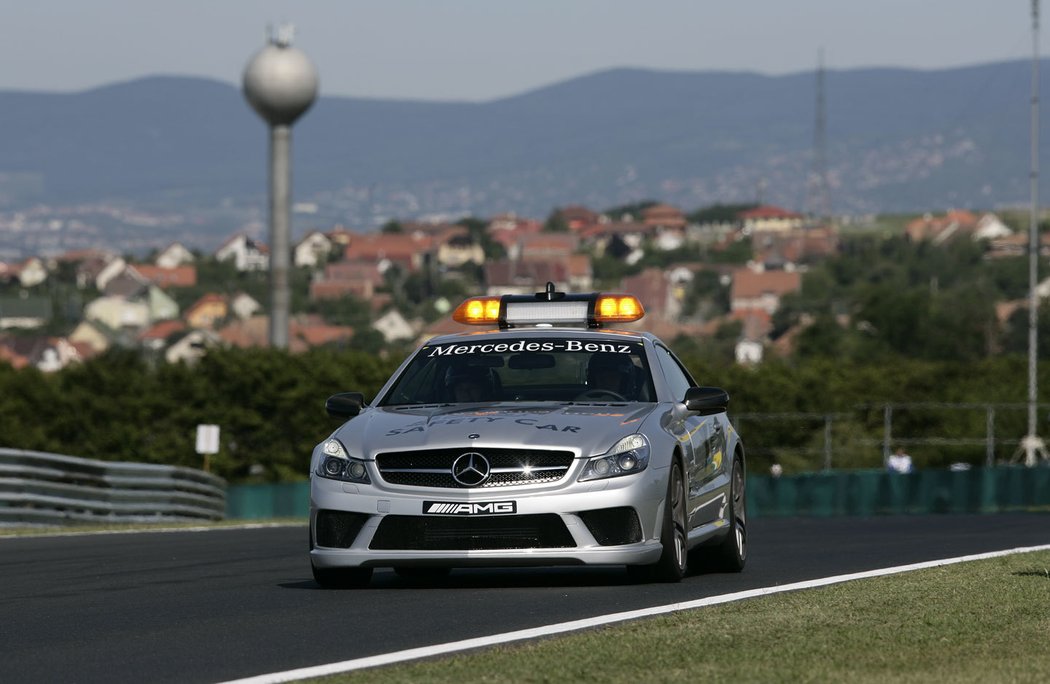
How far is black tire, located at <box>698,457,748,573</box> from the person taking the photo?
524 inches

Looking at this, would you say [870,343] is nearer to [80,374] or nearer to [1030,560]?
[80,374]

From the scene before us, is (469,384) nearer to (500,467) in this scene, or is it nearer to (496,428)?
(496,428)

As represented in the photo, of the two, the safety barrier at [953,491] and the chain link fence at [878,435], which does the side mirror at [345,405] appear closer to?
the safety barrier at [953,491]

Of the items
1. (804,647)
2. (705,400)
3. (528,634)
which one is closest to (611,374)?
(705,400)

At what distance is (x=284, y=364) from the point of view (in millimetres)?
86562

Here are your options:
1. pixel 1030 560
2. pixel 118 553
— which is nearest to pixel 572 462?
pixel 1030 560

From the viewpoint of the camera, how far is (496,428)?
11.5 metres

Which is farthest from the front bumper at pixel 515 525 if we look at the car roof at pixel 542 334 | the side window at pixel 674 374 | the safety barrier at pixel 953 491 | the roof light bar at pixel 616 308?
the safety barrier at pixel 953 491

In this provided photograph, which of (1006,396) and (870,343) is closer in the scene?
(1006,396)

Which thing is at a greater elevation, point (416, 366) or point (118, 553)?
point (416, 366)

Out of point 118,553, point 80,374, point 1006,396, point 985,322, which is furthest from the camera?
point 985,322

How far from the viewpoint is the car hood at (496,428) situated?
11414 mm

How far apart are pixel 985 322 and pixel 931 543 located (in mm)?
133115

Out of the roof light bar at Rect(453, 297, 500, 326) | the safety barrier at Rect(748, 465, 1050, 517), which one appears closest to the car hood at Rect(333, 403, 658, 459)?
the roof light bar at Rect(453, 297, 500, 326)
